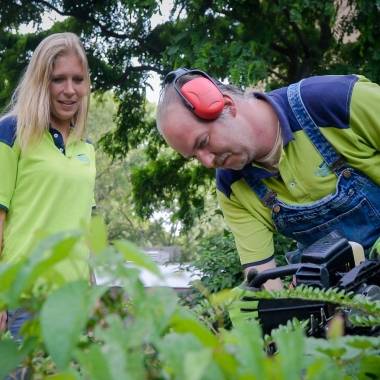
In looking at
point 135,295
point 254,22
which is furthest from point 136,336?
point 254,22

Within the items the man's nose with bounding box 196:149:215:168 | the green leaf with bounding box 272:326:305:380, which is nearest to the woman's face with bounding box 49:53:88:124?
the man's nose with bounding box 196:149:215:168

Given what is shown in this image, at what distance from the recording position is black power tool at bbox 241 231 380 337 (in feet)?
4.07

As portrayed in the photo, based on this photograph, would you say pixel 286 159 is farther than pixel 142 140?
No

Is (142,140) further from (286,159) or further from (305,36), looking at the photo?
(286,159)

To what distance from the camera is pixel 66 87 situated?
11.9ft

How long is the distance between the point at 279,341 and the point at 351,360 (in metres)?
0.19

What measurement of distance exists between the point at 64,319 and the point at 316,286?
0.85m

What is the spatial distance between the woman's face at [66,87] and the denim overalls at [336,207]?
1.29 m

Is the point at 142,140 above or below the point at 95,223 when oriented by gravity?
below

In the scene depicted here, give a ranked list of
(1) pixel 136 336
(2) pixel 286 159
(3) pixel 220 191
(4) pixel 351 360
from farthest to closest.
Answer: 1. (3) pixel 220 191
2. (2) pixel 286 159
3. (4) pixel 351 360
4. (1) pixel 136 336

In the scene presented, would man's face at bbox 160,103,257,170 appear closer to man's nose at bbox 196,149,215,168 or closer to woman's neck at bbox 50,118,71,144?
man's nose at bbox 196,149,215,168

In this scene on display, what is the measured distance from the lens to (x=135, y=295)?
0.64m

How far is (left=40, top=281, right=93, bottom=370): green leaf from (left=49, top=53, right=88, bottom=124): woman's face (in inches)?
120

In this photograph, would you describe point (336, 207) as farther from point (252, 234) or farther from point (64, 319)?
point (64, 319)
